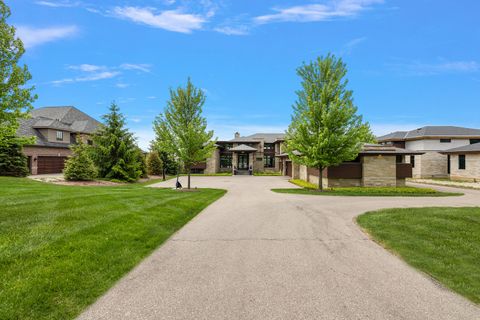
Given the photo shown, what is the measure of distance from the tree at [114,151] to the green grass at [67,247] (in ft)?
54.5

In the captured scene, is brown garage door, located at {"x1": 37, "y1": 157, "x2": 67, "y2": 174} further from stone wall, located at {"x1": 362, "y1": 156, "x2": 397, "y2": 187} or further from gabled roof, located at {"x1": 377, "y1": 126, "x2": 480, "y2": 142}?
gabled roof, located at {"x1": 377, "y1": 126, "x2": 480, "y2": 142}

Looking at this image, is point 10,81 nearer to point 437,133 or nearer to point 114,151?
point 114,151

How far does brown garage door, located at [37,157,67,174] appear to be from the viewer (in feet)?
103

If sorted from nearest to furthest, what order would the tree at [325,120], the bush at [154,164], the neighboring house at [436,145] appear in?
the tree at [325,120]
the neighboring house at [436,145]
the bush at [154,164]

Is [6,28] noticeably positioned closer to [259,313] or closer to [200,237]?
[200,237]

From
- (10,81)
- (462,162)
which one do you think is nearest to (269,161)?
(462,162)

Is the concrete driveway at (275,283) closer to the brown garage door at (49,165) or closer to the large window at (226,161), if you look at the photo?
the brown garage door at (49,165)

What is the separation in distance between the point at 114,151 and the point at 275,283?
1075 inches

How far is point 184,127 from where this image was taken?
61.9 ft

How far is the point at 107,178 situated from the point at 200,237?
2334 cm

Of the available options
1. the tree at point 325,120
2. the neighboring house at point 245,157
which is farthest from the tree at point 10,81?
the neighboring house at point 245,157

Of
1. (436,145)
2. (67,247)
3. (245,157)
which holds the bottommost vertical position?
(67,247)

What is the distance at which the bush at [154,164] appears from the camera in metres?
41.2

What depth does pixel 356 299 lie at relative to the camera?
4.40 m
